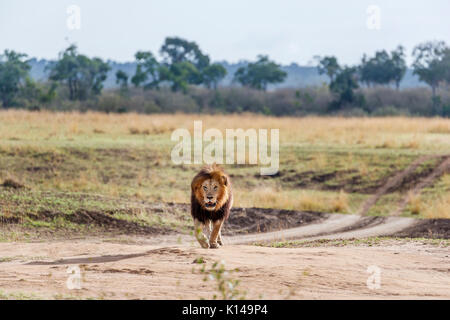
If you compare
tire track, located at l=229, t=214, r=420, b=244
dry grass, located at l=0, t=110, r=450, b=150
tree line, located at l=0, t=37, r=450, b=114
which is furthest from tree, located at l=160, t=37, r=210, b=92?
A: tire track, located at l=229, t=214, r=420, b=244

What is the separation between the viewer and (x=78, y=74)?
5900 cm

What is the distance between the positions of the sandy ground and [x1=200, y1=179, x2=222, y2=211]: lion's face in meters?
0.60

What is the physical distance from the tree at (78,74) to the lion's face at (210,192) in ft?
155

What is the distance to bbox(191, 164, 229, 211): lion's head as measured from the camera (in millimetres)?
9602

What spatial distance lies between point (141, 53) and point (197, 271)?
55.3 metres

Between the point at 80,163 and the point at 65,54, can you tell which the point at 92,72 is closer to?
the point at 65,54

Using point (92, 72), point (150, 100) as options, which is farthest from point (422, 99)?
point (92, 72)

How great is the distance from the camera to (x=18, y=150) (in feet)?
76.6

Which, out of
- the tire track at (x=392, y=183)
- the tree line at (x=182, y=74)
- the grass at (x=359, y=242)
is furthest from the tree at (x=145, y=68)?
the grass at (x=359, y=242)

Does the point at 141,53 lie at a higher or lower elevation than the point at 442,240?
higher

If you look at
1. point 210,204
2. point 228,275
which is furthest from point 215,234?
point 228,275

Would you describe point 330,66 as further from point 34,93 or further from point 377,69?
point 34,93

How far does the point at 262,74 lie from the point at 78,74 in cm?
1974
